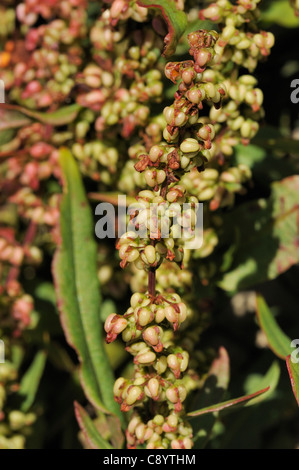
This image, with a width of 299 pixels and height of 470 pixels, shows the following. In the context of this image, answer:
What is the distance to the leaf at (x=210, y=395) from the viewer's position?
1.05m

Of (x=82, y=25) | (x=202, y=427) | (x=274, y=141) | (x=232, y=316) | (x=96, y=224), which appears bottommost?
(x=232, y=316)

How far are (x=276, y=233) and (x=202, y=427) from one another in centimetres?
42

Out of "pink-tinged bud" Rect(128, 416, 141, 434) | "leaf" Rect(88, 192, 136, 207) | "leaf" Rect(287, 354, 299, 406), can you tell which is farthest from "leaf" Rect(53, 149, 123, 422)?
"leaf" Rect(287, 354, 299, 406)

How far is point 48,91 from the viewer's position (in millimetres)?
1305

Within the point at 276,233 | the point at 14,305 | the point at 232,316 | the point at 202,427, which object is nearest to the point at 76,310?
the point at 14,305

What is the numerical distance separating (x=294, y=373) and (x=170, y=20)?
1.84 ft

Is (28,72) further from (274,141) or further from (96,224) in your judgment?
(274,141)

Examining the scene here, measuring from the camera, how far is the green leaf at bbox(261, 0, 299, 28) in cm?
125

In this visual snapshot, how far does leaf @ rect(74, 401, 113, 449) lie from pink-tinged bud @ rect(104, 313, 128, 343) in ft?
Result: 0.83

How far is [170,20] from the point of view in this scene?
88cm

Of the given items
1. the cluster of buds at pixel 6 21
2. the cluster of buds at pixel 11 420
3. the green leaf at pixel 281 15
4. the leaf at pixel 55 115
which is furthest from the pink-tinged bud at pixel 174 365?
the cluster of buds at pixel 6 21

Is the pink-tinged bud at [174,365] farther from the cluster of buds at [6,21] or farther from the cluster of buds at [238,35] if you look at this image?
the cluster of buds at [6,21]

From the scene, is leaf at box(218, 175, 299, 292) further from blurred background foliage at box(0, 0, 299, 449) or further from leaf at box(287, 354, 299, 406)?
leaf at box(287, 354, 299, 406)

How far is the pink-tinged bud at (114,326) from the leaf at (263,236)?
1.43ft
